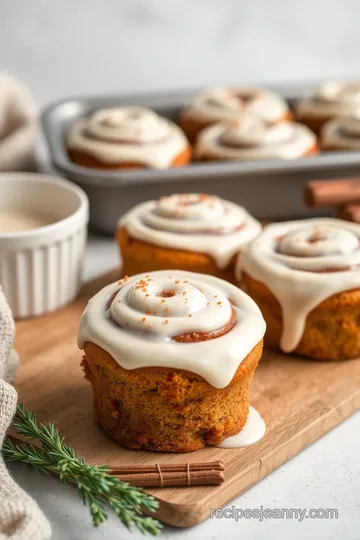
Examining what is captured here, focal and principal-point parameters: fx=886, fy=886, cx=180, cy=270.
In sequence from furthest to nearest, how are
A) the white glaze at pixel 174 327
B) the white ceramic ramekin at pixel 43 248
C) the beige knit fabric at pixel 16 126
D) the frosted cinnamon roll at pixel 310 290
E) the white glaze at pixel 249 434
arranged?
1. the beige knit fabric at pixel 16 126
2. the white ceramic ramekin at pixel 43 248
3. the frosted cinnamon roll at pixel 310 290
4. the white glaze at pixel 249 434
5. the white glaze at pixel 174 327

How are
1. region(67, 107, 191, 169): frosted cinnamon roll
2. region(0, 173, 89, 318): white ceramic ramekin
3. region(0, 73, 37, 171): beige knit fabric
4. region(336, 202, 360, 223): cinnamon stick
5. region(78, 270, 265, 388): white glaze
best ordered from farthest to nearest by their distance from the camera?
region(0, 73, 37, 171): beige knit fabric
region(67, 107, 191, 169): frosted cinnamon roll
region(336, 202, 360, 223): cinnamon stick
region(0, 173, 89, 318): white ceramic ramekin
region(78, 270, 265, 388): white glaze

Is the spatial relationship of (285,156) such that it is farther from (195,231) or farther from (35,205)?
(35,205)

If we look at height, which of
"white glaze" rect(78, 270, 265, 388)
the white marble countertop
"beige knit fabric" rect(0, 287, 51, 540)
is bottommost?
the white marble countertop

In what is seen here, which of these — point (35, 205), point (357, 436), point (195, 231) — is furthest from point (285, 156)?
point (357, 436)

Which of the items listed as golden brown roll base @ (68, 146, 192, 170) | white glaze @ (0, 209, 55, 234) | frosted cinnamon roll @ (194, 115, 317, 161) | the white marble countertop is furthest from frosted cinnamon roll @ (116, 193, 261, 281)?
the white marble countertop

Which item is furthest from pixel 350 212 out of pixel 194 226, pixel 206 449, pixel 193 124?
pixel 206 449

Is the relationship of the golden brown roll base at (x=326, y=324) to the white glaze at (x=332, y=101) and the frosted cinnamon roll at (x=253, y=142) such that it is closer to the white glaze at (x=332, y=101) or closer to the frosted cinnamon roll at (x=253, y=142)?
the frosted cinnamon roll at (x=253, y=142)

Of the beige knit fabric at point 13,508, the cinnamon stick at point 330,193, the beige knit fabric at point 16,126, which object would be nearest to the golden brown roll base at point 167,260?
the cinnamon stick at point 330,193

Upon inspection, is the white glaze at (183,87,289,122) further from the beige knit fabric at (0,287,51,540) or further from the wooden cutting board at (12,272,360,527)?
the beige knit fabric at (0,287,51,540)
